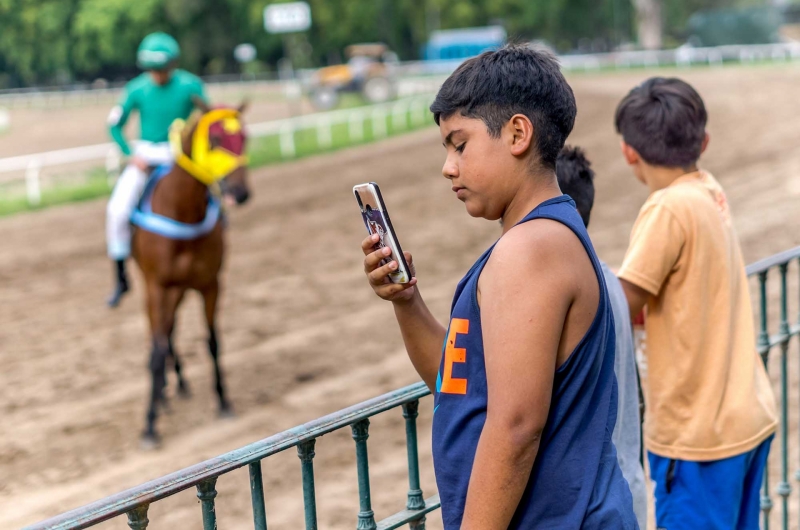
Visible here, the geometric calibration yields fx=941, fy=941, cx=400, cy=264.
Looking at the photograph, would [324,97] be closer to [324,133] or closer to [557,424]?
[324,133]

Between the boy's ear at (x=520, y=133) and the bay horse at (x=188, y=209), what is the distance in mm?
5583

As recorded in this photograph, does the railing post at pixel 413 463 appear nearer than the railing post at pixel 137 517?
No

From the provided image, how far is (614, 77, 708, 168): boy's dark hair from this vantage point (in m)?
2.73

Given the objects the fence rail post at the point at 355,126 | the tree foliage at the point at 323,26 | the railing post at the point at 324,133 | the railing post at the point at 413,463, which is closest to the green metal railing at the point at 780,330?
the railing post at the point at 413,463

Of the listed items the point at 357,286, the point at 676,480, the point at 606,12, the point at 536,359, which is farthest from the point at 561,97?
the point at 606,12

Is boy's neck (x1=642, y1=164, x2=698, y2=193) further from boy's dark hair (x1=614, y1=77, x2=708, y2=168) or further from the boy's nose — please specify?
the boy's nose

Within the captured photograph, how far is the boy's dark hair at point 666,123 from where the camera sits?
8.95 feet

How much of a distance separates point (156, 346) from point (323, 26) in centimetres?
5226

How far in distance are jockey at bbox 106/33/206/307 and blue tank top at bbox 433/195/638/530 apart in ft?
19.8

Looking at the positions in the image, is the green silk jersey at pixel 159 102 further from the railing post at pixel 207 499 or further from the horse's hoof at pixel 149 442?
the railing post at pixel 207 499

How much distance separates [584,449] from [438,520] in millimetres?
3559

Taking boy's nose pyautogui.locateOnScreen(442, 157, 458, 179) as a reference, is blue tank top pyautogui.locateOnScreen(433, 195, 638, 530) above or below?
below

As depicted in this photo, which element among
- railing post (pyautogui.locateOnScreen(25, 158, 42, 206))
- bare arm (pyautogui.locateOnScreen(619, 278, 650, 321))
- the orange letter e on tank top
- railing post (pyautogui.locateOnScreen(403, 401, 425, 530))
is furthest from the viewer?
railing post (pyautogui.locateOnScreen(25, 158, 42, 206))

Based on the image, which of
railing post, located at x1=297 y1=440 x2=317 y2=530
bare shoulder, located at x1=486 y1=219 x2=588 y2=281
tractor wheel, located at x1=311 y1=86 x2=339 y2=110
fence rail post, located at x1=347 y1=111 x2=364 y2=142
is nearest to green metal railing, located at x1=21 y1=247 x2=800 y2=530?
railing post, located at x1=297 y1=440 x2=317 y2=530
